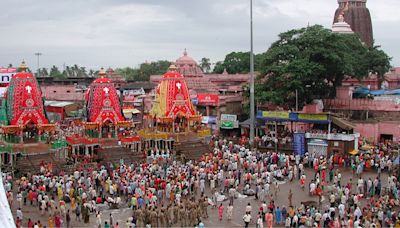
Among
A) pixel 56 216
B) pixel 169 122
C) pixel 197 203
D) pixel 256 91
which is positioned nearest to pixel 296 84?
pixel 256 91

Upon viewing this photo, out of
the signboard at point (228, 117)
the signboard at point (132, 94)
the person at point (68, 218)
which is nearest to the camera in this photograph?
the person at point (68, 218)

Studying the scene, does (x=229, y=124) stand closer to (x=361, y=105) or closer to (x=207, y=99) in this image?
(x=207, y=99)

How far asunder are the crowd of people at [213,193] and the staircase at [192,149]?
1.77 meters

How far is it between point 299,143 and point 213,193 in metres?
8.45

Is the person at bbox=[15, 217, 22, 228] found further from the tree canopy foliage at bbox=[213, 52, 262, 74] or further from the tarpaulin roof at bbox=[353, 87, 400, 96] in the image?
the tree canopy foliage at bbox=[213, 52, 262, 74]

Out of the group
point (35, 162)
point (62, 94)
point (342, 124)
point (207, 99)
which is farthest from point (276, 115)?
point (62, 94)

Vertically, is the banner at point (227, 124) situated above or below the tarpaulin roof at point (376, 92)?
below

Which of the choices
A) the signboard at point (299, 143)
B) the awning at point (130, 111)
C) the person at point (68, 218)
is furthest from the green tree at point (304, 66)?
the person at point (68, 218)

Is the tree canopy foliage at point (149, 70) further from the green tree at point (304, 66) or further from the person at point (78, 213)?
the person at point (78, 213)

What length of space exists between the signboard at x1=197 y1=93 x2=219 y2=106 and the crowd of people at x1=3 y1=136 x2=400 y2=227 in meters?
11.9

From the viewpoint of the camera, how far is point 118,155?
88.8ft

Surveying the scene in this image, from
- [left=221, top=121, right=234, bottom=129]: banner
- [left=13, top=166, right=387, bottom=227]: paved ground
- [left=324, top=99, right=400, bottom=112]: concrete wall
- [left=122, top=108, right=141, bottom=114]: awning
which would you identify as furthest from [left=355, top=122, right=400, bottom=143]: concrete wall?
[left=122, top=108, right=141, bottom=114]: awning

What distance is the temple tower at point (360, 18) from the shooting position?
54.7 metres

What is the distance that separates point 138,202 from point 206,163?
6.68 meters
